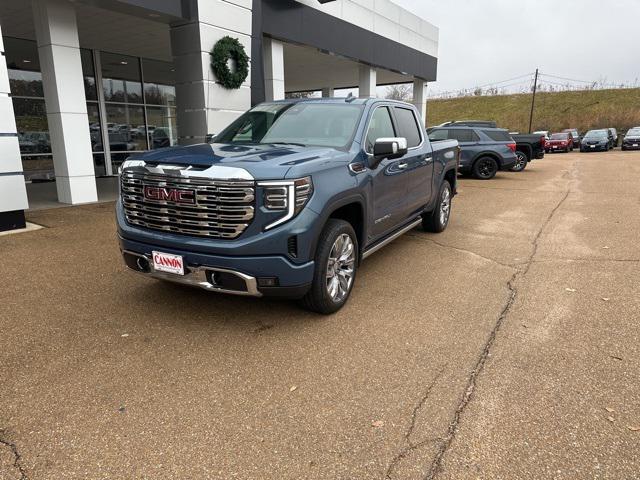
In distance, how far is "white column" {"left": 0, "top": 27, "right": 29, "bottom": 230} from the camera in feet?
22.7

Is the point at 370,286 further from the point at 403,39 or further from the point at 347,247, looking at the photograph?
the point at 403,39

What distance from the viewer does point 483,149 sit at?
1603 cm

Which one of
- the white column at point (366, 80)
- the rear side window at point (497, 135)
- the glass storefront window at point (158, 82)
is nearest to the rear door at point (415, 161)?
the rear side window at point (497, 135)

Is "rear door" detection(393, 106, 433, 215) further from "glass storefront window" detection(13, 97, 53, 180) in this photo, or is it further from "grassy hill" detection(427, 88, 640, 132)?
"grassy hill" detection(427, 88, 640, 132)

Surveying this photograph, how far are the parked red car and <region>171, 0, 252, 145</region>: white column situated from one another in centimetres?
3086

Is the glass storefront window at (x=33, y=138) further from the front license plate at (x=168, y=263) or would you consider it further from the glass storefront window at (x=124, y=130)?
the front license plate at (x=168, y=263)

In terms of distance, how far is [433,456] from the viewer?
8.18 feet

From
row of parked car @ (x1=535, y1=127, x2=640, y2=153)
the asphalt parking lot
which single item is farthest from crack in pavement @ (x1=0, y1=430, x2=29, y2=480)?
row of parked car @ (x1=535, y1=127, x2=640, y2=153)

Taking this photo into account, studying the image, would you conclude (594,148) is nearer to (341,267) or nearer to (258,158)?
(341,267)

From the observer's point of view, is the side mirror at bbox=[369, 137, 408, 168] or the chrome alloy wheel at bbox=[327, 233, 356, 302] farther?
the side mirror at bbox=[369, 137, 408, 168]

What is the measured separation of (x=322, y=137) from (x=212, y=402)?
2780mm

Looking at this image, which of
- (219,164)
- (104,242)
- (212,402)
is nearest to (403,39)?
(104,242)

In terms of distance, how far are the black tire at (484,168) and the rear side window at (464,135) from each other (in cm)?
77

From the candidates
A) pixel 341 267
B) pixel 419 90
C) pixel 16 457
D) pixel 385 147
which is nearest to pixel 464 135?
pixel 419 90
